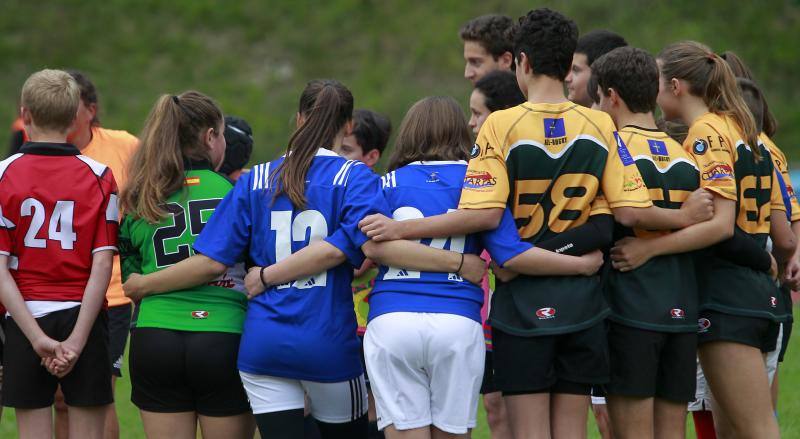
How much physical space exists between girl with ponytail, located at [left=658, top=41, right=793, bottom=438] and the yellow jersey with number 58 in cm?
50

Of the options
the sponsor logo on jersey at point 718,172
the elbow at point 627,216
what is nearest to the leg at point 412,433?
the elbow at point 627,216

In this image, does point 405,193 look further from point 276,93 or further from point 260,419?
point 276,93

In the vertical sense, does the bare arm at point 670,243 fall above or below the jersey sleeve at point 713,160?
below

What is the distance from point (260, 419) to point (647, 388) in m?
1.63

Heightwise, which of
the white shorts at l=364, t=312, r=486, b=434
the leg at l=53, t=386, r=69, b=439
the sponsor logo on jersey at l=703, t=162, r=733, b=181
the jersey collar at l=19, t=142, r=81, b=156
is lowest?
the leg at l=53, t=386, r=69, b=439

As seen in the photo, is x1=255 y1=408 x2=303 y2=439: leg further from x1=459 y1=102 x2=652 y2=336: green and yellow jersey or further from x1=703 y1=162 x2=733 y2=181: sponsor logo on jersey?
x1=703 y1=162 x2=733 y2=181: sponsor logo on jersey

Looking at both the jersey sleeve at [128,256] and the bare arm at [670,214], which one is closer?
the bare arm at [670,214]

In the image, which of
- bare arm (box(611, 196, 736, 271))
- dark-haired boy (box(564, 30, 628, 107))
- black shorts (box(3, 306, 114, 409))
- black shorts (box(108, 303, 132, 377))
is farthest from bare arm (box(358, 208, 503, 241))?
black shorts (box(108, 303, 132, 377))

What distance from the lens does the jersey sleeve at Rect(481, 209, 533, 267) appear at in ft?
13.0

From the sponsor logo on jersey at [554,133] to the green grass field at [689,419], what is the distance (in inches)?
115

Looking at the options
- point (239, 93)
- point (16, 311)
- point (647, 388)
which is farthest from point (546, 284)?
point (239, 93)

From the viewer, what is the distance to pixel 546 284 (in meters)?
3.98

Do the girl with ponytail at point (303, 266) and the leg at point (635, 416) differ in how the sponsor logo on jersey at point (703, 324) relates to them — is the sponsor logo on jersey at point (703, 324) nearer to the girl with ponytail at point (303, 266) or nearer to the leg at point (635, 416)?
the leg at point (635, 416)

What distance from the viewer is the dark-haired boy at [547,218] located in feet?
12.9
